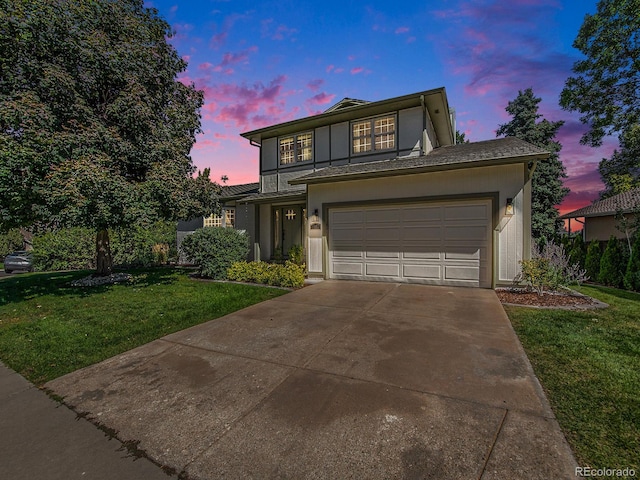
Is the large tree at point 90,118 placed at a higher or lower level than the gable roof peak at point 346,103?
lower

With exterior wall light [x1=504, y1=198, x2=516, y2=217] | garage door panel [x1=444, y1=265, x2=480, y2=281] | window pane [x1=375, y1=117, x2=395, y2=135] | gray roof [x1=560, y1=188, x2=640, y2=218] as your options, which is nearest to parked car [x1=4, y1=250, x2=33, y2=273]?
window pane [x1=375, y1=117, x2=395, y2=135]

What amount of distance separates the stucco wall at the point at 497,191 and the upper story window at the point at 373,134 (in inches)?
91.5

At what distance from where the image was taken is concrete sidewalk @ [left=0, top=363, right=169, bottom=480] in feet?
6.37

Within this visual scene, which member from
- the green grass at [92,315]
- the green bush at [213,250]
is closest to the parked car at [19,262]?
the green grass at [92,315]

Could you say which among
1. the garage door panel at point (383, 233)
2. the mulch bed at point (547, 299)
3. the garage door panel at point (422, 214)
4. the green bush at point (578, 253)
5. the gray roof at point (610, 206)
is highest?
the gray roof at point (610, 206)

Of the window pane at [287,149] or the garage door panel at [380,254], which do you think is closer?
the garage door panel at [380,254]

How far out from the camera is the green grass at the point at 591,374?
2119mm

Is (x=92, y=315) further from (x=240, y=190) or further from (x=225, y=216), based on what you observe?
(x=240, y=190)

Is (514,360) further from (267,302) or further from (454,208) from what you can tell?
(454,208)

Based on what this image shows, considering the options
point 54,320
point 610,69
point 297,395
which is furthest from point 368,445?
point 610,69

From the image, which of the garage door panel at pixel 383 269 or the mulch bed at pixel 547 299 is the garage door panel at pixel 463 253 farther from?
the garage door panel at pixel 383 269

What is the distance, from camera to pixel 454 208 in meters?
8.11

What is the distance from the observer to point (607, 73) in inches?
544

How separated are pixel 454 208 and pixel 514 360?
17.7 feet
